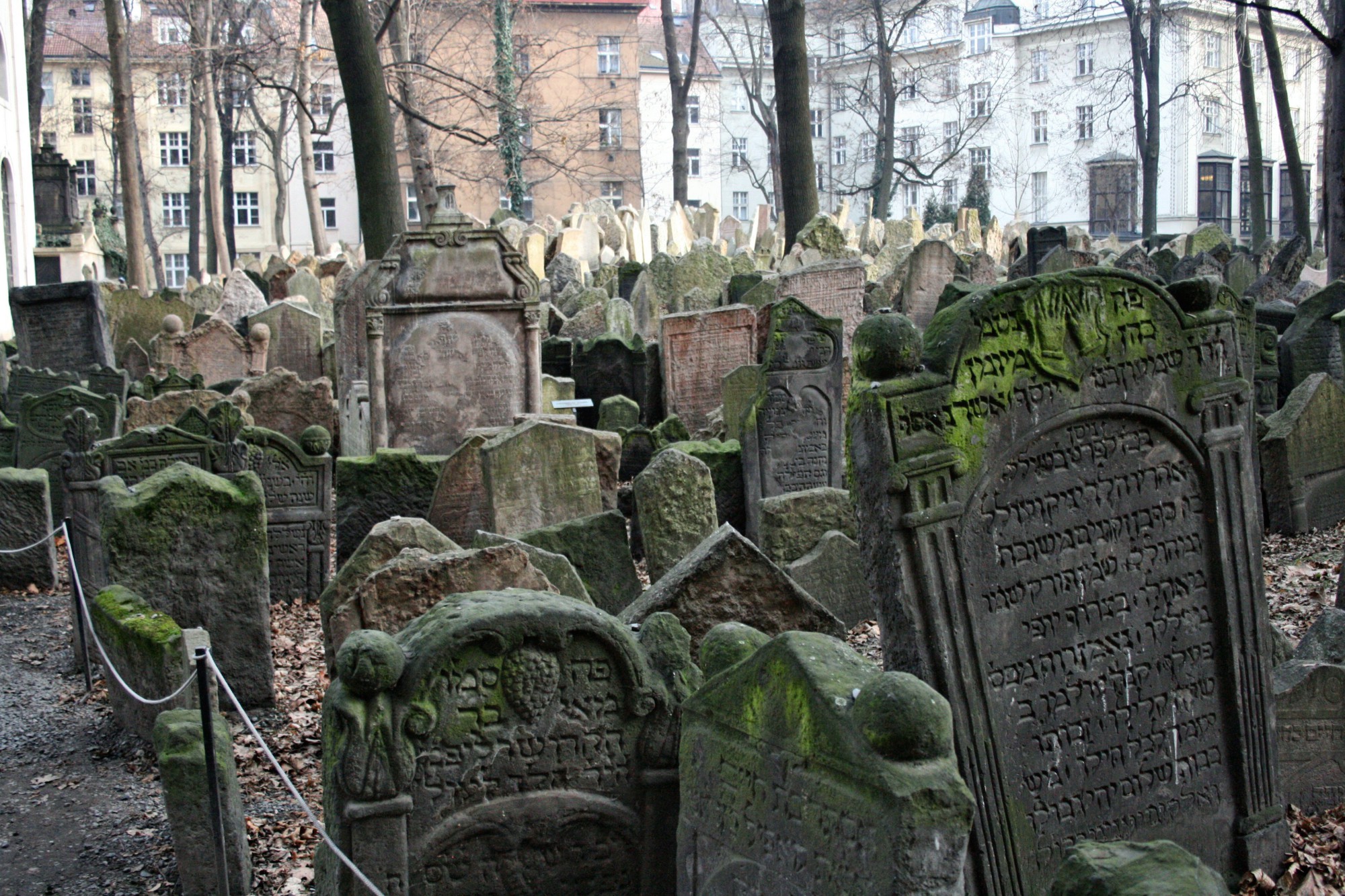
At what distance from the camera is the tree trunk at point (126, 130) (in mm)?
23484

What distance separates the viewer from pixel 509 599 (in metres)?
3.84

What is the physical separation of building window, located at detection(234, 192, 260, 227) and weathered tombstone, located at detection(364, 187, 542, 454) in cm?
4771

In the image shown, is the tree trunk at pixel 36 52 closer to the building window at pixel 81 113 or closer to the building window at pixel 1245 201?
the building window at pixel 81 113

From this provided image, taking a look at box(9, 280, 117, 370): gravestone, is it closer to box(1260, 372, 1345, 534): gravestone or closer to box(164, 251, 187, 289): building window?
box(1260, 372, 1345, 534): gravestone

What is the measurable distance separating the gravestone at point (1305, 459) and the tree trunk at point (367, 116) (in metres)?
9.23

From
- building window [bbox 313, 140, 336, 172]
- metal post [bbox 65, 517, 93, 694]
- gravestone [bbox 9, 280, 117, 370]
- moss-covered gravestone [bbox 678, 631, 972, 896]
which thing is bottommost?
metal post [bbox 65, 517, 93, 694]

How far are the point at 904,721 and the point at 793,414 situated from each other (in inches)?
284

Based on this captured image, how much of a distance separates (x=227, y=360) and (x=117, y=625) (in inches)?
439

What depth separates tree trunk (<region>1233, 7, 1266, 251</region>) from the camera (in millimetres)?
24625

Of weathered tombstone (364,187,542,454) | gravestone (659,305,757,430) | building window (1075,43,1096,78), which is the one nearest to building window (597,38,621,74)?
building window (1075,43,1096,78)

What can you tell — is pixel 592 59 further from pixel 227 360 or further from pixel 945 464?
pixel 945 464

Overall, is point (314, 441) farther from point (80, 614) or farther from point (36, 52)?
point (36, 52)

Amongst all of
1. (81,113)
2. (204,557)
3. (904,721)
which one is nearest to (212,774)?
(204,557)

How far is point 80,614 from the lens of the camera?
7543mm
